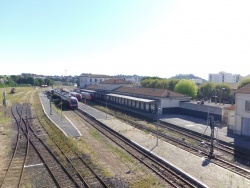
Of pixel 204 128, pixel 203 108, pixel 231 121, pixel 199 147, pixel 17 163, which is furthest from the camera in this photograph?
pixel 203 108

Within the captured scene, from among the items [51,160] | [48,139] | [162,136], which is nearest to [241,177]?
[162,136]

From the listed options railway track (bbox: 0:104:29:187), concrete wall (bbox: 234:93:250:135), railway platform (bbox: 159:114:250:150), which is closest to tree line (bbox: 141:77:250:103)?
railway platform (bbox: 159:114:250:150)

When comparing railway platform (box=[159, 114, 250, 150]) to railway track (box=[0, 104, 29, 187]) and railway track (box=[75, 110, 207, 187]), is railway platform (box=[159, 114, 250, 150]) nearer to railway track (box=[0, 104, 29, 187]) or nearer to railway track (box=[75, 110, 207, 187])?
railway track (box=[75, 110, 207, 187])

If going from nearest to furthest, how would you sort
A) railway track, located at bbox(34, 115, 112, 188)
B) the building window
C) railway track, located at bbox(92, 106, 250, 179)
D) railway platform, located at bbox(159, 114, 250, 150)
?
1. railway track, located at bbox(34, 115, 112, 188)
2. railway track, located at bbox(92, 106, 250, 179)
3. railway platform, located at bbox(159, 114, 250, 150)
4. the building window

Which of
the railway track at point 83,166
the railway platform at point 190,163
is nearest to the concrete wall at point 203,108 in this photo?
the railway platform at point 190,163

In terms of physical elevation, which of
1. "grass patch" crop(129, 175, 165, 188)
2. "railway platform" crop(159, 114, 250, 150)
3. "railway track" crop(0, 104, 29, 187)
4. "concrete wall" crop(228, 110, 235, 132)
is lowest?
"grass patch" crop(129, 175, 165, 188)

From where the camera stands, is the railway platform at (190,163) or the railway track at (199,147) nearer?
the railway platform at (190,163)

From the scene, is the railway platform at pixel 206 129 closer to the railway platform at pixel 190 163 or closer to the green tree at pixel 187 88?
the railway platform at pixel 190 163

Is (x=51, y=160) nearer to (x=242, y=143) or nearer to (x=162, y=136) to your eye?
(x=162, y=136)

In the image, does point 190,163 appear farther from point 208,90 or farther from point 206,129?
point 208,90

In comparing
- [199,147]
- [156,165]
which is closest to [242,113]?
[199,147]

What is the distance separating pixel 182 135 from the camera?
93.0 ft

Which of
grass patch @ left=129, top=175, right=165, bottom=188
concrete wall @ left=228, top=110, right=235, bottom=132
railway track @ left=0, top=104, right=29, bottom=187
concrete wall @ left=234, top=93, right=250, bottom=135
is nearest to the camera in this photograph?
grass patch @ left=129, top=175, right=165, bottom=188

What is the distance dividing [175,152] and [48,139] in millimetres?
12572
